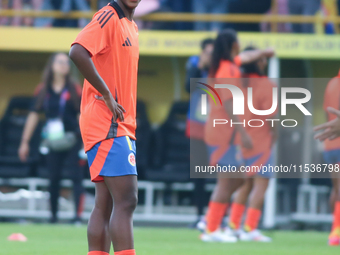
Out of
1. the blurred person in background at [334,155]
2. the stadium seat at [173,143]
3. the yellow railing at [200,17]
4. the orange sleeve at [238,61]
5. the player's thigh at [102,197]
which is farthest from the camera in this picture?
the stadium seat at [173,143]

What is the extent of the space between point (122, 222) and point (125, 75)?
831mm

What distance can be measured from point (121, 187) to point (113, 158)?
17cm

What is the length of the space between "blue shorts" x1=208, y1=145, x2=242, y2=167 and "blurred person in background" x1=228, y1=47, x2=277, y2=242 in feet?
0.58

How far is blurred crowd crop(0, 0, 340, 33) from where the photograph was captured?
10922mm

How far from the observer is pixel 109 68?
3.71 meters

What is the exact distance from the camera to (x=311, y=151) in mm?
10812

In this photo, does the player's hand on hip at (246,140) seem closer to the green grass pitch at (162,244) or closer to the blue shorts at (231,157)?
the blue shorts at (231,157)

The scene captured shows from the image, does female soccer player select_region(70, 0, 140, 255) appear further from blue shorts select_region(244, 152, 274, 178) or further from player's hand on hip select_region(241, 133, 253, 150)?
blue shorts select_region(244, 152, 274, 178)

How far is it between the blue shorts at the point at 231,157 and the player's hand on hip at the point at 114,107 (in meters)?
3.26

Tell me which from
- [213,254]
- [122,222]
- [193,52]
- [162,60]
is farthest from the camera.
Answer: [162,60]

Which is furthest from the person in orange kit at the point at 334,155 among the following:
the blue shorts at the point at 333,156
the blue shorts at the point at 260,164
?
the blue shorts at the point at 260,164

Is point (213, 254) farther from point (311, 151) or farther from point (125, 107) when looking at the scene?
point (311, 151)

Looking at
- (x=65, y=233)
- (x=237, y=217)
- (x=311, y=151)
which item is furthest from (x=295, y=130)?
(x=65, y=233)

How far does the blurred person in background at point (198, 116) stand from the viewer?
26.6 ft
